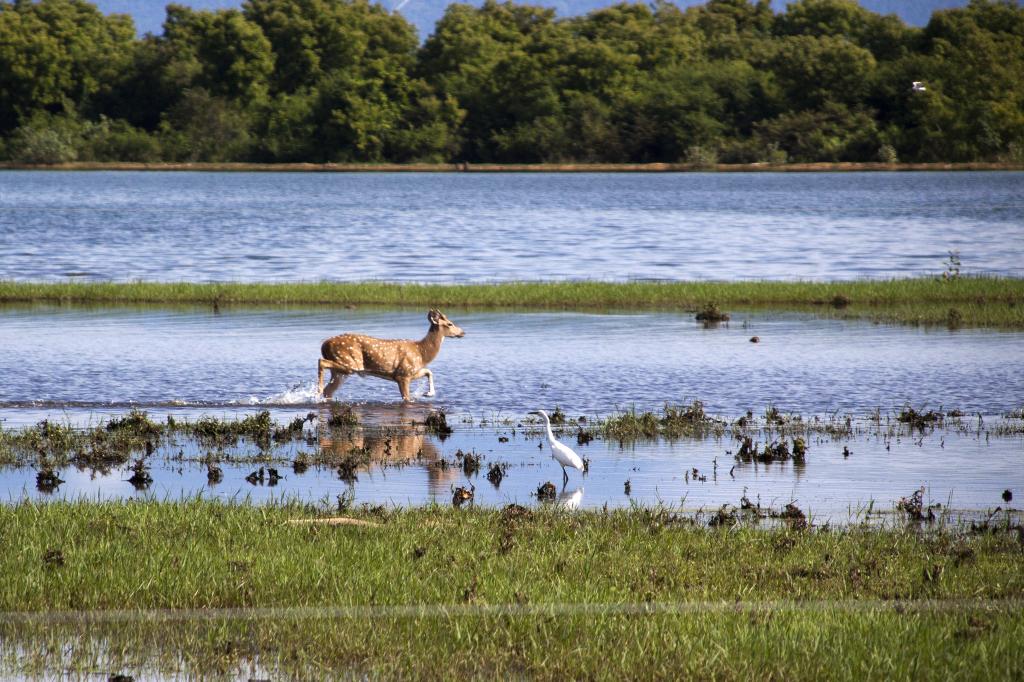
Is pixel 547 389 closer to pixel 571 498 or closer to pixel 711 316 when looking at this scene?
pixel 571 498

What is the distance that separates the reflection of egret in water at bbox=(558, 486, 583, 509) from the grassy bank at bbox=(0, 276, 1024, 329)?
1890 centimetres

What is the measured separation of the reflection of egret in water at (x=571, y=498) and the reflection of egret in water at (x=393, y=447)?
1.02m

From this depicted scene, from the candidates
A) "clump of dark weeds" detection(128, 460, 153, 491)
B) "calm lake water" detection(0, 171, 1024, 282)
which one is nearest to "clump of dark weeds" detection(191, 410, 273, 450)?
"clump of dark weeds" detection(128, 460, 153, 491)

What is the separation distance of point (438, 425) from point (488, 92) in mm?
116613

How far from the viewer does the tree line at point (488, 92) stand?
12112 cm

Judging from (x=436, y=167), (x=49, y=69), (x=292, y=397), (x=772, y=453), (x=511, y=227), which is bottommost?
(x=511, y=227)

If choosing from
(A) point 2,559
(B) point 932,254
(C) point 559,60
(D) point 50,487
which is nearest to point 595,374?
(D) point 50,487

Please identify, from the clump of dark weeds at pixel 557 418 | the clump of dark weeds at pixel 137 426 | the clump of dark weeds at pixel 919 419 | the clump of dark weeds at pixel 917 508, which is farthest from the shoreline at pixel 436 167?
the clump of dark weeds at pixel 917 508

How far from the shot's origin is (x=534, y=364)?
76.1ft

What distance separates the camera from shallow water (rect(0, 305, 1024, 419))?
1977 centimetres

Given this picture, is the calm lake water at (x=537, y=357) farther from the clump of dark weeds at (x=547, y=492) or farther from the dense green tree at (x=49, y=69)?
the dense green tree at (x=49, y=69)

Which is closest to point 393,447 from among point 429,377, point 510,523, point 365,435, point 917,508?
point 365,435

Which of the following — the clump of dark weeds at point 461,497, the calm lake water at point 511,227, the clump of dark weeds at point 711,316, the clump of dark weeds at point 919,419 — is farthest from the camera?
the calm lake water at point 511,227

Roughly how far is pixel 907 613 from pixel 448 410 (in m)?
10.1
